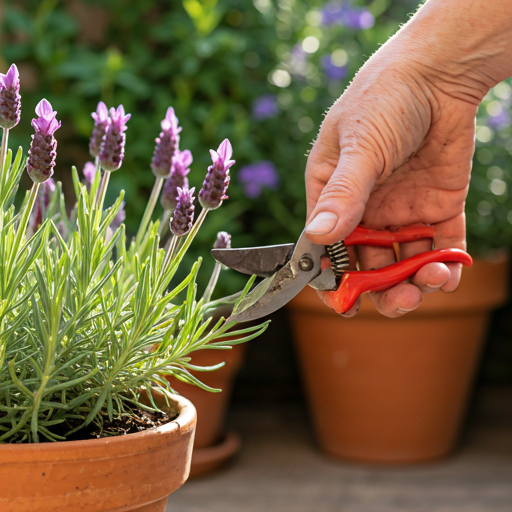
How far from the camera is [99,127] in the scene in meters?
0.75

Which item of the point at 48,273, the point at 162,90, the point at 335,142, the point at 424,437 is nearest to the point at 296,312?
the point at 424,437

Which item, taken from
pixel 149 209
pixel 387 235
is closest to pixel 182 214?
pixel 149 209

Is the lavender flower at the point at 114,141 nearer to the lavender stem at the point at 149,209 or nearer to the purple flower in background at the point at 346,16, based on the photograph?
the lavender stem at the point at 149,209

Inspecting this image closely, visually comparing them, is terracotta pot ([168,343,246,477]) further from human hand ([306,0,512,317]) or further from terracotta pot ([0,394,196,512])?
terracotta pot ([0,394,196,512])

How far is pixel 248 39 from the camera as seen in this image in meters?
2.22

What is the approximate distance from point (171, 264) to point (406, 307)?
0.41 meters

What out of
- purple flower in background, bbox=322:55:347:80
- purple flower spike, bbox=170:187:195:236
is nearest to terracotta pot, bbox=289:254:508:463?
purple flower in background, bbox=322:55:347:80

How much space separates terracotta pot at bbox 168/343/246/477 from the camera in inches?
70.0

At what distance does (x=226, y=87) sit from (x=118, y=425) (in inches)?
70.9

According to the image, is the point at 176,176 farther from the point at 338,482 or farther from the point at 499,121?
the point at 499,121

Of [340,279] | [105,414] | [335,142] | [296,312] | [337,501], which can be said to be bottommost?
[337,501]

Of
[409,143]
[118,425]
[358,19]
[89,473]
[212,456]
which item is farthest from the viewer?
[358,19]

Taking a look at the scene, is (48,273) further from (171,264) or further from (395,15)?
(395,15)

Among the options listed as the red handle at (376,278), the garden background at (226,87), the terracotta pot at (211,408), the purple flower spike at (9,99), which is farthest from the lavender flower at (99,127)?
the garden background at (226,87)
